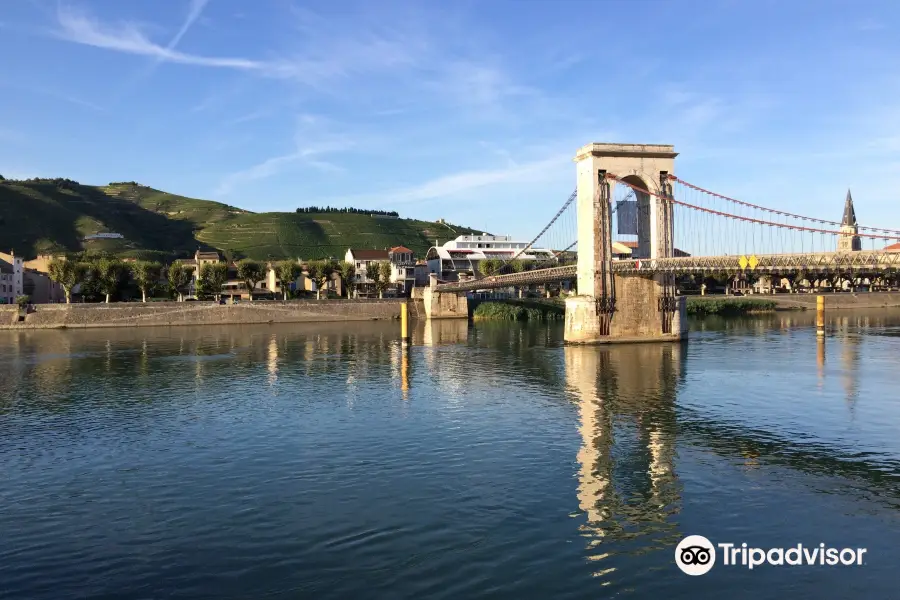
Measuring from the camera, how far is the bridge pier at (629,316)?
174 feet

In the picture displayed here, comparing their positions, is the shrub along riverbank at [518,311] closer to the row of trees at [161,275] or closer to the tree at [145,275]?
the row of trees at [161,275]

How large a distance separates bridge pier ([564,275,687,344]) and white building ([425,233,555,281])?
73.4 metres

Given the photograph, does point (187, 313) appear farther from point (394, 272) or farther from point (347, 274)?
point (394, 272)

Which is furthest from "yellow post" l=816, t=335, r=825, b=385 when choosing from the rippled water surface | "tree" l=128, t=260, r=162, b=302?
"tree" l=128, t=260, r=162, b=302

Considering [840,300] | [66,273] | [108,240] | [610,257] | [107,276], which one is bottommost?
[840,300]

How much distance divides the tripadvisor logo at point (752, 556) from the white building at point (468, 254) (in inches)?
4495

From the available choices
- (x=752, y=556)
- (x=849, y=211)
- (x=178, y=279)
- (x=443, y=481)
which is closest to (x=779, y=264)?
(x=443, y=481)

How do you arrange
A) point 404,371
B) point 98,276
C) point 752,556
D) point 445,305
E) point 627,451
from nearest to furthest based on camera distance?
1. point 752,556
2. point 627,451
3. point 404,371
4. point 98,276
5. point 445,305

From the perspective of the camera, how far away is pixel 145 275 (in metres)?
92.3

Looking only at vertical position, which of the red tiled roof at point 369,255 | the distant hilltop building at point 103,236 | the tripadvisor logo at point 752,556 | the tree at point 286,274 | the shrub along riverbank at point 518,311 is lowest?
the tripadvisor logo at point 752,556

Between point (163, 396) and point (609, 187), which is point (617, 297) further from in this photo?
point (163, 396)

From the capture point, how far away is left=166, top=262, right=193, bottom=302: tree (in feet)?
316

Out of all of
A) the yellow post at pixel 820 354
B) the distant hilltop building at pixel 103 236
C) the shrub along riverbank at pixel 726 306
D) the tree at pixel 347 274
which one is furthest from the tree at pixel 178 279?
the distant hilltop building at pixel 103 236

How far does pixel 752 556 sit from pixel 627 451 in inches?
327
